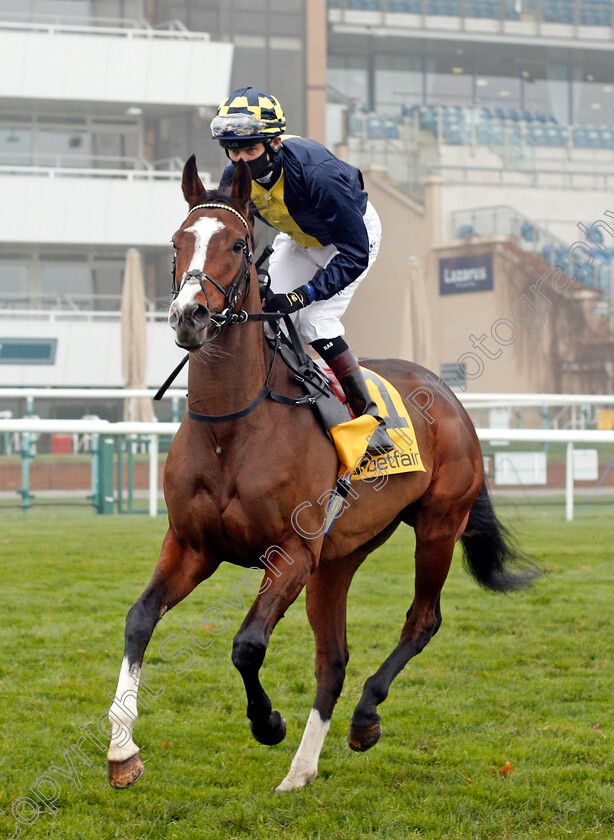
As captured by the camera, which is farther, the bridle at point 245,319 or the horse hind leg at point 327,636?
the horse hind leg at point 327,636

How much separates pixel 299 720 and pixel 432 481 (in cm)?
108

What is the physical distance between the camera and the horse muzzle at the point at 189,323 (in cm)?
266

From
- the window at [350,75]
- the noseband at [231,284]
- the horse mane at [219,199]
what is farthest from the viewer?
the window at [350,75]

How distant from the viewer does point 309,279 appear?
3742mm

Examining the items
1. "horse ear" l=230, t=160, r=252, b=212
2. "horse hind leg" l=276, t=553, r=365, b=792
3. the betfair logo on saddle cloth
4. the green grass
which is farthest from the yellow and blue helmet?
the green grass

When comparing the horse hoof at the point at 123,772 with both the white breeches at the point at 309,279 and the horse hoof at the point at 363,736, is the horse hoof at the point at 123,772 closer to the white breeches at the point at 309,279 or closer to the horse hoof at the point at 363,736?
the horse hoof at the point at 363,736

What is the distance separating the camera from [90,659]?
16.1 feet

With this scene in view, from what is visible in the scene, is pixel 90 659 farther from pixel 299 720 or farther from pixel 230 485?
pixel 230 485

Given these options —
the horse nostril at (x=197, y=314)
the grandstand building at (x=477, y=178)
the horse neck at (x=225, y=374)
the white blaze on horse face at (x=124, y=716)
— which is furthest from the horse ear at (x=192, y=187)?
the grandstand building at (x=477, y=178)

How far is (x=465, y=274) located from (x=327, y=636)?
776 inches

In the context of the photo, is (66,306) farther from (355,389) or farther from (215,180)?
(355,389)

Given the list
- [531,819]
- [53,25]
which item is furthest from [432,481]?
[53,25]

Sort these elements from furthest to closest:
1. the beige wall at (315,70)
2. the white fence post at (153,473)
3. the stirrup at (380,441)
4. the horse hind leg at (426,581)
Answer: the beige wall at (315,70), the white fence post at (153,473), the horse hind leg at (426,581), the stirrup at (380,441)

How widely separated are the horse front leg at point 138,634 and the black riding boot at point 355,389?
0.74 metres
